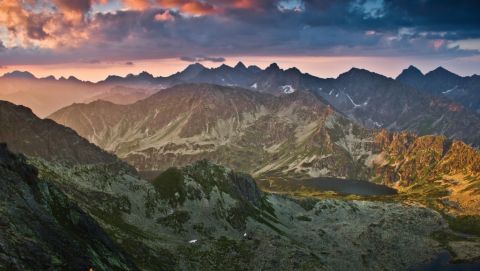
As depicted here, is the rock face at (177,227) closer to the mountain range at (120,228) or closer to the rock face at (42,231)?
the mountain range at (120,228)

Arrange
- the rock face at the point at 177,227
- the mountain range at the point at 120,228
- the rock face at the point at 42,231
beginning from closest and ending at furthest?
the rock face at the point at 42,231 < the mountain range at the point at 120,228 < the rock face at the point at 177,227

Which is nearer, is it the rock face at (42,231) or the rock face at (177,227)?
the rock face at (42,231)

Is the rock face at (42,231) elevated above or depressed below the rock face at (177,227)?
above

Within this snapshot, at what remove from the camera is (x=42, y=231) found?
81.7 metres

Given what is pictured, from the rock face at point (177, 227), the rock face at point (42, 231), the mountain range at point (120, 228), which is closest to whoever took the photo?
the rock face at point (42, 231)

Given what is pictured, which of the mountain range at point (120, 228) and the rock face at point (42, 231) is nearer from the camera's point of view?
the rock face at point (42, 231)

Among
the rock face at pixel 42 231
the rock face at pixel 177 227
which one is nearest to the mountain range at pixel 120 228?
the rock face at pixel 42 231

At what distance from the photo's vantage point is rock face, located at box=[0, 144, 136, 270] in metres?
71.4

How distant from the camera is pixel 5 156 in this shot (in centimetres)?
10069

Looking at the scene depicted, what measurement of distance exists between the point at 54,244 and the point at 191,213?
109m

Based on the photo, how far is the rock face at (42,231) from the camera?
7144cm

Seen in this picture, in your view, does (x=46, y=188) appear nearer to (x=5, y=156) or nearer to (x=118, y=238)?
(x=5, y=156)

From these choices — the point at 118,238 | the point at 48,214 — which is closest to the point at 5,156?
the point at 48,214

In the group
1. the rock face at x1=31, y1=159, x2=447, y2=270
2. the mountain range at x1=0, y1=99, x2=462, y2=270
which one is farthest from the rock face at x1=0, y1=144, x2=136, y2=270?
the rock face at x1=31, y1=159, x2=447, y2=270
